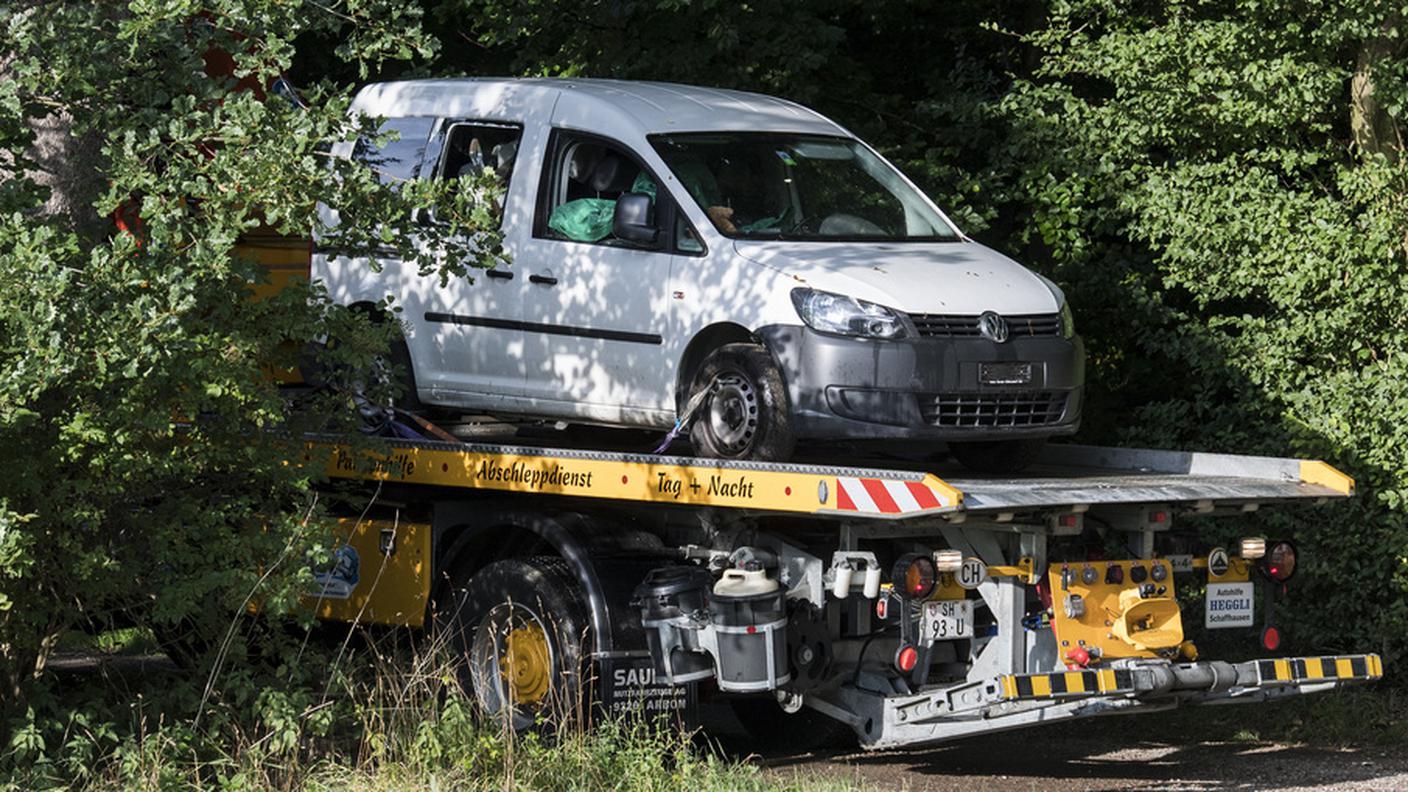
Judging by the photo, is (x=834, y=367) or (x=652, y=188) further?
(x=652, y=188)

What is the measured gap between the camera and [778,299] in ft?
29.6

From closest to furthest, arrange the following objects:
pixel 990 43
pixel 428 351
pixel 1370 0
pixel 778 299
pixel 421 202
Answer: pixel 421 202
pixel 778 299
pixel 428 351
pixel 1370 0
pixel 990 43

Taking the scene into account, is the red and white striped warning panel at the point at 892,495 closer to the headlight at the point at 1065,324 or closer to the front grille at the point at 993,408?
the front grille at the point at 993,408

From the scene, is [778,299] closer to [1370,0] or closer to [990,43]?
[1370,0]

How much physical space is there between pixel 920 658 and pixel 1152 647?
0.97 m

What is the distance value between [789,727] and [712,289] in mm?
2415

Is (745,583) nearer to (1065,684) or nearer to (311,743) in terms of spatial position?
(1065,684)

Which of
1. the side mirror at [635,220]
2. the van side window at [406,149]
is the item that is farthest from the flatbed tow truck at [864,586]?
the van side window at [406,149]

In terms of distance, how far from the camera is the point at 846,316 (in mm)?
8867

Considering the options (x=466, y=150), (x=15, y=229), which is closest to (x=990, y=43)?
(x=466, y=150)

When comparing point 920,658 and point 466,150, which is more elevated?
point 466,150

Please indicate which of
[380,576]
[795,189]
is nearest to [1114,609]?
[795,189]

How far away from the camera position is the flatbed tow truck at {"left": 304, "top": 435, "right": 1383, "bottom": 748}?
8.45m

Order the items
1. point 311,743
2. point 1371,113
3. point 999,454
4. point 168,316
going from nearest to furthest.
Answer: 1. point 168,316
2. point 311,743
3. point 999,454
4. point 1371,113
